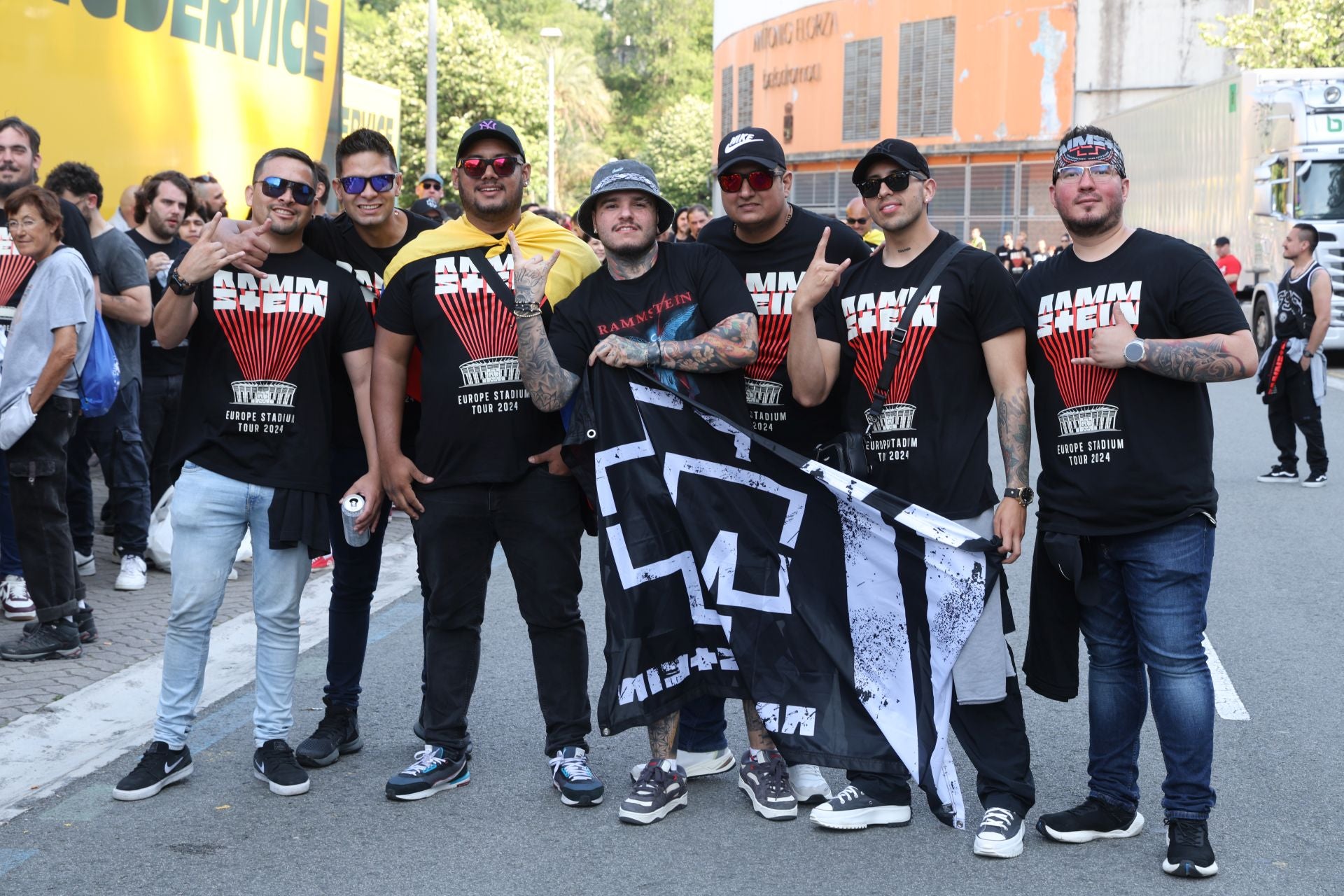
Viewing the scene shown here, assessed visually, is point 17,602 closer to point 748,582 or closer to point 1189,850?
point 748,582

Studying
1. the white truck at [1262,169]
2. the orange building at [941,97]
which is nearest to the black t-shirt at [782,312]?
the white truck at [1262,169]

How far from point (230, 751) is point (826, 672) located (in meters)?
2.28

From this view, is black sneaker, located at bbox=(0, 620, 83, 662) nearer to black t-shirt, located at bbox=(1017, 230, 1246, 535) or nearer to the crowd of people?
the crowd of people

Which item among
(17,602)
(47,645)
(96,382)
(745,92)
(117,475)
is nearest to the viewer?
(47,645)

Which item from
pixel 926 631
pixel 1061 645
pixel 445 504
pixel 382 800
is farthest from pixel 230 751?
pixel 1061 645

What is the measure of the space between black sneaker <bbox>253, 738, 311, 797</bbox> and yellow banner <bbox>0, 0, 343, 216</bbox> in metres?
5.24

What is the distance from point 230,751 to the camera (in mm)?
5434

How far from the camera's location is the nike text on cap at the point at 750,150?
4.87 metres

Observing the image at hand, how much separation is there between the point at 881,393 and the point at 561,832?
5.72 ft

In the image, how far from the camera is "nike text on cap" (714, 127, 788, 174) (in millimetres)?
4871

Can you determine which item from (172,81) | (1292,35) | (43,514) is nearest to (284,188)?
(43,514)

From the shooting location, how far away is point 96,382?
6.80 metres

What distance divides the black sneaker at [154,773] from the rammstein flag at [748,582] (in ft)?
4.85

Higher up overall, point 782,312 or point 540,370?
point 782,312
